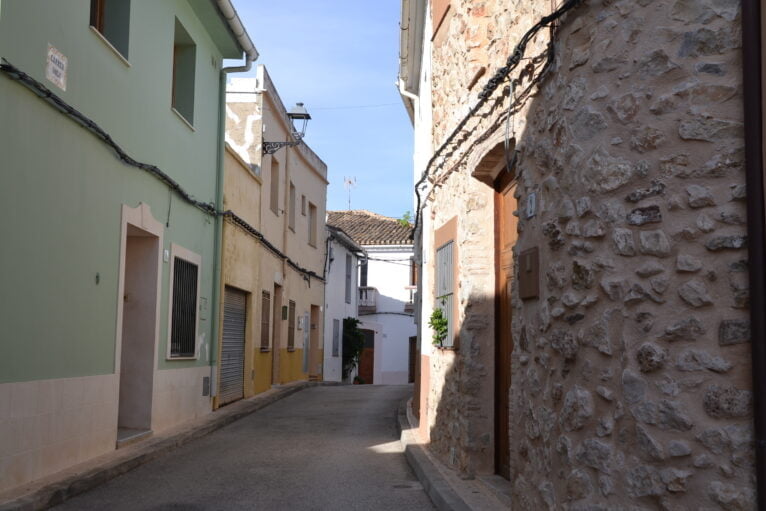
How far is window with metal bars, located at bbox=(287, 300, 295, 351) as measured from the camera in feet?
71.8

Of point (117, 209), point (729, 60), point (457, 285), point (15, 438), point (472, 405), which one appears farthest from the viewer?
point (117, 209)

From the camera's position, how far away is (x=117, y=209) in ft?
30.3

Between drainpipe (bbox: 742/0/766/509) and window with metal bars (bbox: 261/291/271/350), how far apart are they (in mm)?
15054

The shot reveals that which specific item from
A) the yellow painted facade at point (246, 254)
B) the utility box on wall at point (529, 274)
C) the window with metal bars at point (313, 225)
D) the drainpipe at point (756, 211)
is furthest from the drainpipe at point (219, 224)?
the window with metal bars at point (313, 225)

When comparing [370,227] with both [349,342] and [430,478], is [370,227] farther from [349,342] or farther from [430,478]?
[430,478]

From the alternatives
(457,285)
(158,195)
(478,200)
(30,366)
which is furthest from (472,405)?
(158,195)

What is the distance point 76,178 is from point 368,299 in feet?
98.9

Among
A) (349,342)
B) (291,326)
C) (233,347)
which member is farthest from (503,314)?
(349,342)

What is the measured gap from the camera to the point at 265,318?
1880cm

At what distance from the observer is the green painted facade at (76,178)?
269 inches

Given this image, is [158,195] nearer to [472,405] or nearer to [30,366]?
[30,366]

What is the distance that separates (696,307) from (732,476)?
742 millimetres

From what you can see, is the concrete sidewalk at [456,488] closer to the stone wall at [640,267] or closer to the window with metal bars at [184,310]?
the stone wall at [640,267]

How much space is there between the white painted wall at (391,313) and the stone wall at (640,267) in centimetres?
3217
